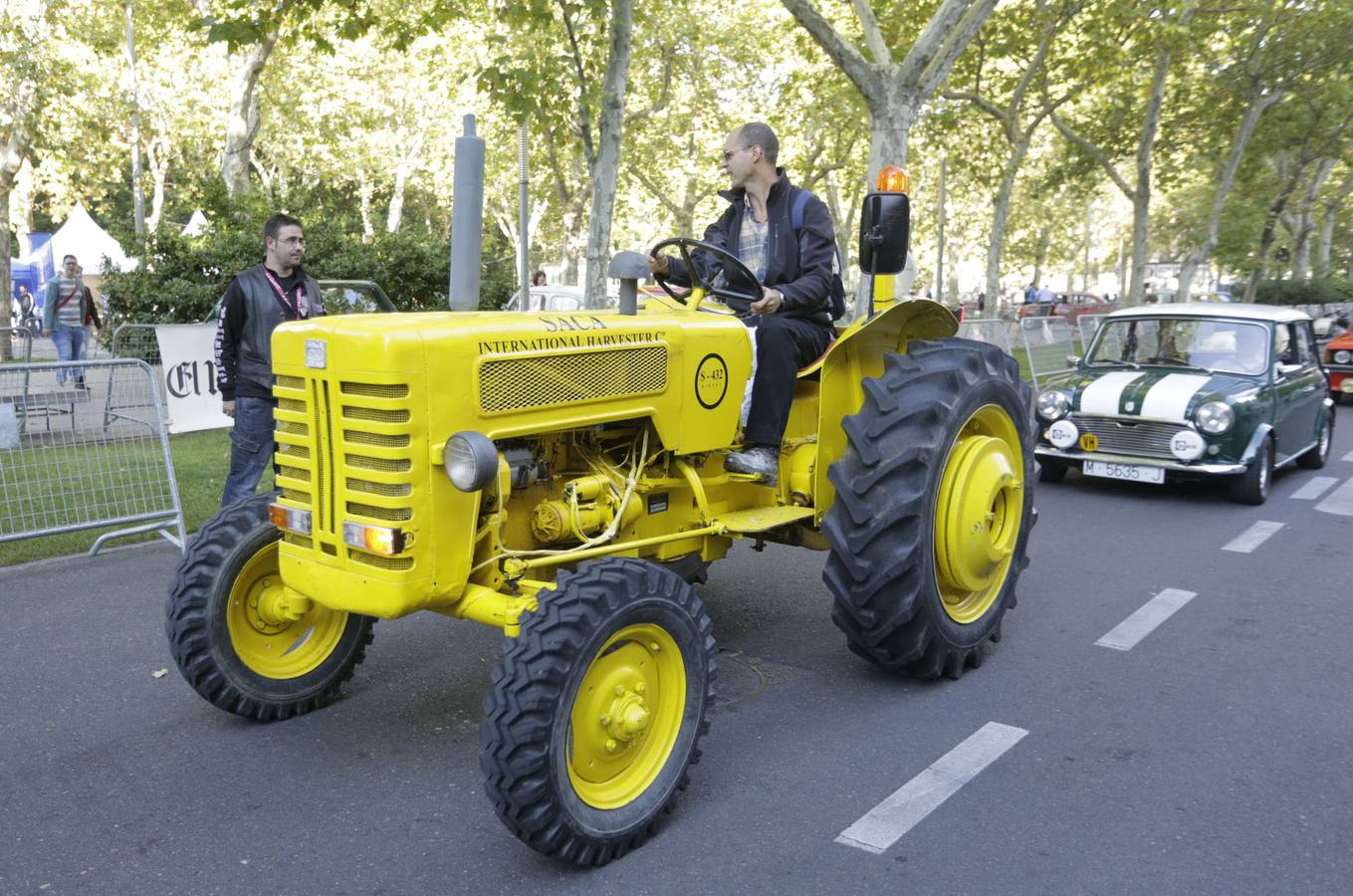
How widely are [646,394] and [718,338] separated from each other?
1.62ft

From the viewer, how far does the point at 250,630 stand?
429 cm

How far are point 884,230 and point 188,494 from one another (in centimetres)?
612

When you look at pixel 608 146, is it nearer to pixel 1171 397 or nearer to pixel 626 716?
pixel 1171 397

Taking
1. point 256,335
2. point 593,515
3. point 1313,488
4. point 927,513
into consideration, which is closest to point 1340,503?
point 1313,488

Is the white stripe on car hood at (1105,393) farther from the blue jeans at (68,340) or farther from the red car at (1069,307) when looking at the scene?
the red car at (1069,307)

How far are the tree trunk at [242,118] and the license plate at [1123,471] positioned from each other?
12.7m

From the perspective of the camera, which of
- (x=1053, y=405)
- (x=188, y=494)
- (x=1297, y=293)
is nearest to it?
(x=188, y=494)

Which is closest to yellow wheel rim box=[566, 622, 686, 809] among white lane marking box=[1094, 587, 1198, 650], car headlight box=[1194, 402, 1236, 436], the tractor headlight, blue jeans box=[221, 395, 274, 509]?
the tractor headlight

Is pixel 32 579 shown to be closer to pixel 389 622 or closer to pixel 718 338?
pixel 389 622

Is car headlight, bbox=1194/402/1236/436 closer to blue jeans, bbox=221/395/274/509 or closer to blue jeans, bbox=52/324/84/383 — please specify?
blue jeans, bbox=221/395/274/509

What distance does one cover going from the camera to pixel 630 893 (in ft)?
10.5

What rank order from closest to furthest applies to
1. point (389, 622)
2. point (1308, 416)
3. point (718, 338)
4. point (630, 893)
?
1. point (630, 893)
2. point (718, 338)
3. point (389, 622)
4. point (1308, 416)

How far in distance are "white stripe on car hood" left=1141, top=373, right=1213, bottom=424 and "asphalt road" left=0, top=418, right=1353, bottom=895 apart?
267 cm

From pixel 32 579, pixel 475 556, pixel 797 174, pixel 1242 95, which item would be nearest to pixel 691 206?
pixel 797 174
